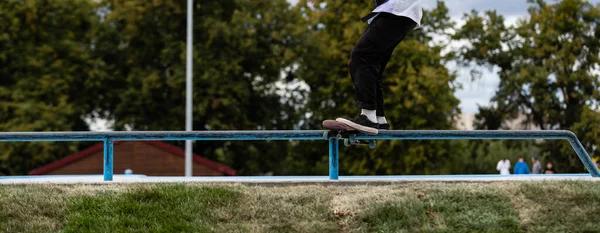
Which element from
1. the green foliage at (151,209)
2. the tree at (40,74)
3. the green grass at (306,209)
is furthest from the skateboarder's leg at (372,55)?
the tree at (40,74)

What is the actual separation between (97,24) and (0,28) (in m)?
4.41

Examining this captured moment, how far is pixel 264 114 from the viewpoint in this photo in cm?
3869

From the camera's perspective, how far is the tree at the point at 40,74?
36.3m

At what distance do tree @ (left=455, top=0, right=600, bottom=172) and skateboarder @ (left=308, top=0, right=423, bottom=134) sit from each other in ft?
106

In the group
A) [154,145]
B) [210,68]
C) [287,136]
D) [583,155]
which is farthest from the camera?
[210,68]

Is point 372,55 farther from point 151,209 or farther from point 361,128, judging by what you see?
point 151,209

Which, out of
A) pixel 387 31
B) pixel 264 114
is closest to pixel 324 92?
pixel 264 114

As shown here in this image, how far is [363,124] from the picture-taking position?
294 inches

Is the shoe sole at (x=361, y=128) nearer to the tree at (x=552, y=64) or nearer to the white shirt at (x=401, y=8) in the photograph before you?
the white shirt at (x=401, y=8)

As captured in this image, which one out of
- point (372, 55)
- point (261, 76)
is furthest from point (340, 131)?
point (261, 76)

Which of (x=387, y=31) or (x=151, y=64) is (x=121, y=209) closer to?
(x=387, y=31)

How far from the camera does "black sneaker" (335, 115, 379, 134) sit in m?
7.44

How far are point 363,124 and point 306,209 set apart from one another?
1473mm

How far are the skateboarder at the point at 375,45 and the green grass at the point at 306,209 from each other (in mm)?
979
